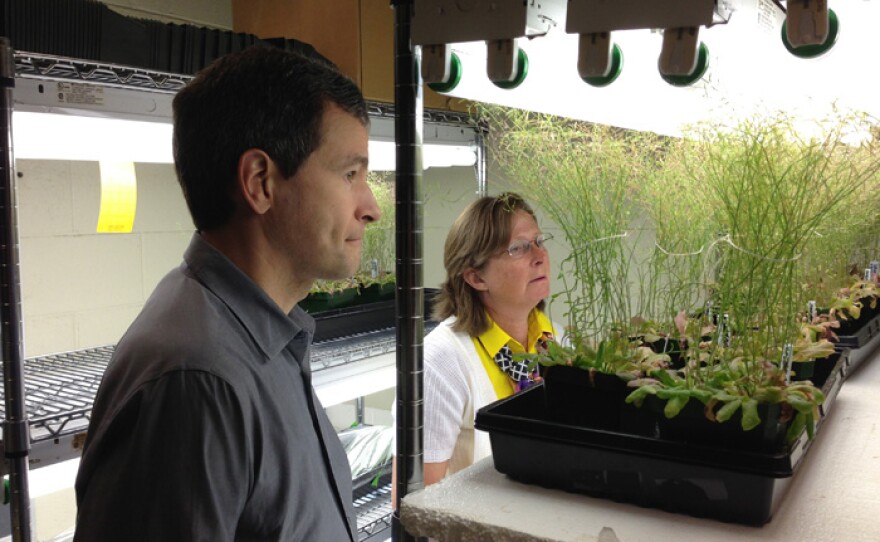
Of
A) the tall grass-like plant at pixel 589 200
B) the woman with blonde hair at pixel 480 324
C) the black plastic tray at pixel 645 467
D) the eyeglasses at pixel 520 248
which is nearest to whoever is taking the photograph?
the black plastic tray at pixel 645 467

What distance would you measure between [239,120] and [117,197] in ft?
2.42

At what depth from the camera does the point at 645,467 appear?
2.75 feet

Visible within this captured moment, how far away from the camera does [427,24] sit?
2.89 feet

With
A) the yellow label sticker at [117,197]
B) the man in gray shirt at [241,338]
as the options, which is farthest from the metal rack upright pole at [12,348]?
the man in gray shirt at [241,338]

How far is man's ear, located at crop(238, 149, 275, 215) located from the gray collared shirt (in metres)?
0.09

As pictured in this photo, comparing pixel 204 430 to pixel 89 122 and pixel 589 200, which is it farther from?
pixel 89 122

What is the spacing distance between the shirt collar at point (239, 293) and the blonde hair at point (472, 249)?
1.08 metres

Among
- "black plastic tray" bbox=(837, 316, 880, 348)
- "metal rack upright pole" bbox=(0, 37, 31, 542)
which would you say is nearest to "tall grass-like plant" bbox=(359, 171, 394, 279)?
"metal rack upright pole" bbox=(0, 37, 31, 542)

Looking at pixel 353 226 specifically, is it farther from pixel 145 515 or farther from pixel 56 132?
pixel 56 132

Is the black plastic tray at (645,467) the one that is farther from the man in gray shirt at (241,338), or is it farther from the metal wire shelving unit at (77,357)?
the metal wire shelving unit at (77,357)

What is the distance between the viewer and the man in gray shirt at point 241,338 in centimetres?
83

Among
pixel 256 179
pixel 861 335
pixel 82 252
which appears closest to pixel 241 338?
pixel 256 179

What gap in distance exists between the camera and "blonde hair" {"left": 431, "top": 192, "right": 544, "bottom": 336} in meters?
2.09

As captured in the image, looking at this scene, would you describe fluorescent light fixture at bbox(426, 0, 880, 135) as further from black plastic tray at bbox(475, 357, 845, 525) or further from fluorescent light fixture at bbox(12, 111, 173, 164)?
fluorescent light fixture at bbox(12, 111, 173, 164)
